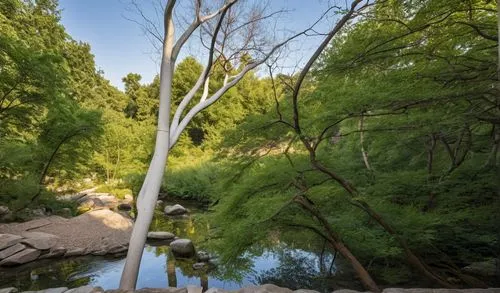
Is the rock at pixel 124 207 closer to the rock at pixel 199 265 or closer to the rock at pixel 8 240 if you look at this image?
the rock at pixel 8 240

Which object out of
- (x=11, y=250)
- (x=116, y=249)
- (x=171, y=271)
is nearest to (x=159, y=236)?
(x=116, y=249)

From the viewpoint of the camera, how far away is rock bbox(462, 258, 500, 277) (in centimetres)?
404

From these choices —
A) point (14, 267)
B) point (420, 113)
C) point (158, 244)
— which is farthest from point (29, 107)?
point (420, 113)

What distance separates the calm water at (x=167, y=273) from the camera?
4910 millimetres

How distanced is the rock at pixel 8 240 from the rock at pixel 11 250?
0.32ft

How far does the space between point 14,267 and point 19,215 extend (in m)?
3.37

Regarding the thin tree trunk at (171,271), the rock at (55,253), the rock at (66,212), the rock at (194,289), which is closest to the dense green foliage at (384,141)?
the rock at (194,289)

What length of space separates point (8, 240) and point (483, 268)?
8403 millimetres

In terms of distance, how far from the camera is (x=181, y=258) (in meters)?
6.35

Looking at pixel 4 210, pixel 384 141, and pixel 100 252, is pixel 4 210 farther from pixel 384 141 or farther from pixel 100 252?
pixel 384 141

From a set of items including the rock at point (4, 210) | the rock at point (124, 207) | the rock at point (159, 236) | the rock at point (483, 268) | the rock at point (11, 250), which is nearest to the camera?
the rock at point (483, 268)

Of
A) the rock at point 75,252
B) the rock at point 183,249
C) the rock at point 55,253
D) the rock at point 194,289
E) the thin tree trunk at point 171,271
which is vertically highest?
the rock at point 194,289

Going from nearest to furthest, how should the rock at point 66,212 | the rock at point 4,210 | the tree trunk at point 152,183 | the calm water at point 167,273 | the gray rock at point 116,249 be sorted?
the tree trunk at point 152,183 < the calm water at point 167,273 < the gray rock at point 116,249 < the rock at point 4,210 < the rock at point 66,212

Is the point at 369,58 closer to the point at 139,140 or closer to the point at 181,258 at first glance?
the point at 181,258
